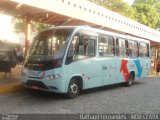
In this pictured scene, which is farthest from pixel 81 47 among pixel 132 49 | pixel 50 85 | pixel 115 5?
pixel 115 5

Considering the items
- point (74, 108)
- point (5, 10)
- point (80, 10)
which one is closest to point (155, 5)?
point (80, 10)

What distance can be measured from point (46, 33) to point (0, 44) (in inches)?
315

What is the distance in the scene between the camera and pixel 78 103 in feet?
33.9

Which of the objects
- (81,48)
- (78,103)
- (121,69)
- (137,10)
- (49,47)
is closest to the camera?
(78,103)

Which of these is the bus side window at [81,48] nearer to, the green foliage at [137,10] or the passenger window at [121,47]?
the passenger window at [121,47]

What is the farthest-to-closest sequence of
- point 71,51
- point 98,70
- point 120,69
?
1. point 120,69
2. point 98,70
3. point 71,51

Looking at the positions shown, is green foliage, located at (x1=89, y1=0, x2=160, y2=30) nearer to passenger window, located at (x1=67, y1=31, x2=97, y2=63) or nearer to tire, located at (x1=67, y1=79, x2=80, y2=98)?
passenger window, located at (x1=67, y1=31, x2=97, y2=63)

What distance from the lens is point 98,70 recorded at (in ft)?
41.5

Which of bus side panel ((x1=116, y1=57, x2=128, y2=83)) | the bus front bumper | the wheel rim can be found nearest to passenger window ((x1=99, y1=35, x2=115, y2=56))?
bus side panel ((x1=116, y1=57, x2=128, y2=83))

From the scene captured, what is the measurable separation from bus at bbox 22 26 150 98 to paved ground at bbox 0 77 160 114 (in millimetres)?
456

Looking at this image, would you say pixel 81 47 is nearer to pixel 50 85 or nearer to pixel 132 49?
pixel 50 85

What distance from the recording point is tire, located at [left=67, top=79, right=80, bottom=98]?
10.9 m

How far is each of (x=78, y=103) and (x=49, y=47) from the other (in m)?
2.28

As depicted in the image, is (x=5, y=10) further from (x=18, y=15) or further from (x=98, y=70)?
(x=98, y=70)
